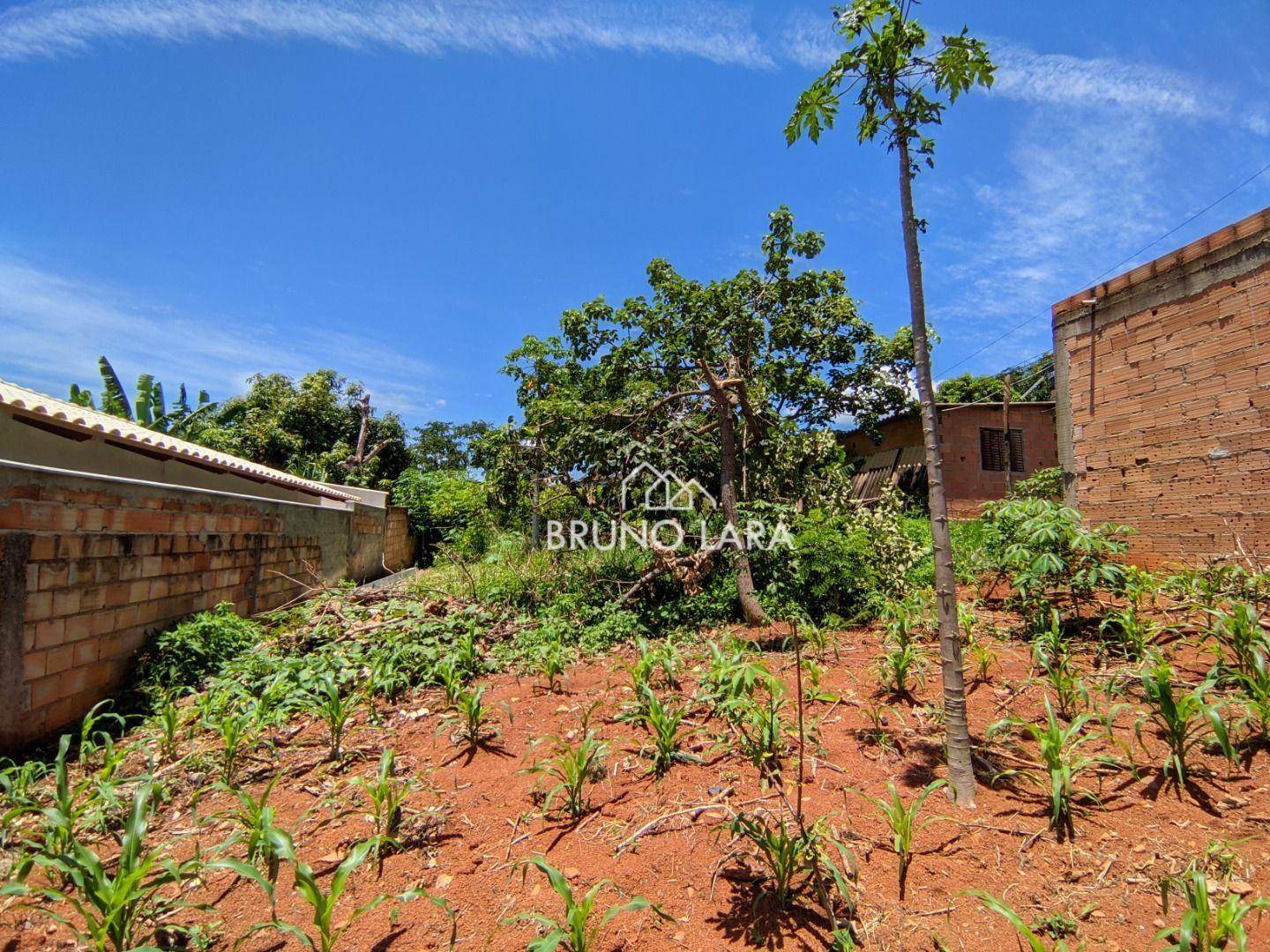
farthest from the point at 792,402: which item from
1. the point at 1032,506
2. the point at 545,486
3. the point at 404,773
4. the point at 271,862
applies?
the point at 271,862

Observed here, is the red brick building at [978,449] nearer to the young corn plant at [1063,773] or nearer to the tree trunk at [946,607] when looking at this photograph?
the young corn plant at [1063,773]

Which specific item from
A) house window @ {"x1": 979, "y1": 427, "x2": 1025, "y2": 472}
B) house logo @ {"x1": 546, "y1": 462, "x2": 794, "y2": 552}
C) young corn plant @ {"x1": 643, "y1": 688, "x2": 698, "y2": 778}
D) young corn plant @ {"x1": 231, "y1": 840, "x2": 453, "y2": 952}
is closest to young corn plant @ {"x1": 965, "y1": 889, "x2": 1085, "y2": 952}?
young corn plant @ {"x1": 643, "y1": 688, "x2": 698, "y2": 778}

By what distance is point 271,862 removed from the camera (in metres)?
2.61

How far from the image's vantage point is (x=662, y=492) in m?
7.42

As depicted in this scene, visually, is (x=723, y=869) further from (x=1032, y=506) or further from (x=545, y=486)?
(x=545, y=486)

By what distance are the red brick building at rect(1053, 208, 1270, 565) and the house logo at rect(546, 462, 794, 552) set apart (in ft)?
11.3

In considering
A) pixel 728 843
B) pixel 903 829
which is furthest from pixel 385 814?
pixel 903 829

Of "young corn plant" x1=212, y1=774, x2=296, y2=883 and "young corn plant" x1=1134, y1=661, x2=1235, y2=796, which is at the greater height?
"young corn plant" x1=1134, y1=661, x2=1235, y2=796

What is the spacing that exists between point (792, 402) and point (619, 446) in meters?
9.08

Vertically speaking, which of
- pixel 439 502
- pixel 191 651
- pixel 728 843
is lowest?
pixel 728 843

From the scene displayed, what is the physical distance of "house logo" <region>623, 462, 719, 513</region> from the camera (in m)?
7.17

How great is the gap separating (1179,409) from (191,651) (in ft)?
31.1

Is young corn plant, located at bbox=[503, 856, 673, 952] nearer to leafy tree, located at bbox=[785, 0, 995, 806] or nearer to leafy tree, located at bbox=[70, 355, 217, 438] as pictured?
leafy tree, located at bbox=[785, 0, 995, 806]

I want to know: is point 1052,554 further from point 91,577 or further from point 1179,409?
point 91,577
